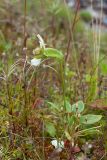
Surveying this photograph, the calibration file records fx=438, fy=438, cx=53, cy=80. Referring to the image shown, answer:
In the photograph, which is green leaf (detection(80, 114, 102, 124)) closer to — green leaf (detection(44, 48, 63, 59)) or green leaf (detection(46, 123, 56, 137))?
green leaf (detection(46, 123, 56, 137))

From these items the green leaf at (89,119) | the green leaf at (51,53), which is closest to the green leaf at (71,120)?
the green leaf at (89,119)

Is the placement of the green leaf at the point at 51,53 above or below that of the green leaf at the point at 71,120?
above

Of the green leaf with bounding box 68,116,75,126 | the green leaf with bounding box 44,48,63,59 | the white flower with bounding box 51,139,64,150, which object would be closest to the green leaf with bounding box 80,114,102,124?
the green leaf with bounding box 68,116,75,126

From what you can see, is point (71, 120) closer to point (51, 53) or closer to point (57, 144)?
point (57, 144)

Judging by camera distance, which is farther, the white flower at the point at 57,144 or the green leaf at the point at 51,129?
the green leaf at the point at 51,129

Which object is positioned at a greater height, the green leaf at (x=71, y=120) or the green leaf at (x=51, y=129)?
the green leaf at (x=71, y=120)

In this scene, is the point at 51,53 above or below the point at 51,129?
above

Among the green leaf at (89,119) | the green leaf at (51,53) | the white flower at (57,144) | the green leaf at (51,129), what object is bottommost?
the white flower at (57,144)

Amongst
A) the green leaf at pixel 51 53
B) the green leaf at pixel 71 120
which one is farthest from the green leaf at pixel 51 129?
the green leaf at pixel 51 53

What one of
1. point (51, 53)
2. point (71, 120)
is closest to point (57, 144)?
point (71, 120)

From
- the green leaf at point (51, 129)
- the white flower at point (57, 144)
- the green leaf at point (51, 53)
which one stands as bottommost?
the white flower at point (57, 144)

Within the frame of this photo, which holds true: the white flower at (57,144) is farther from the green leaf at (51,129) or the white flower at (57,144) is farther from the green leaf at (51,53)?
the green leaf at (51,53)
